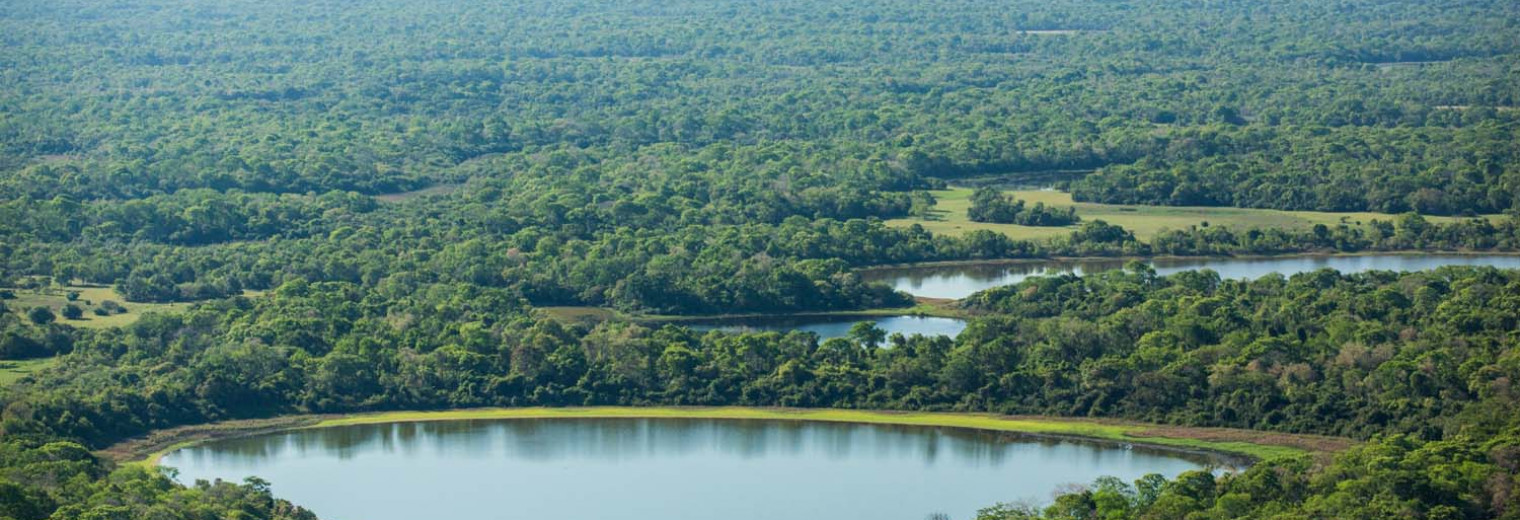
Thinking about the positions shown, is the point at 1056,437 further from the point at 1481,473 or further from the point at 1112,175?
the point at 1112,175

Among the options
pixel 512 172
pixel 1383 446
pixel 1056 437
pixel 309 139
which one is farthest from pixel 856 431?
pixel 309 139

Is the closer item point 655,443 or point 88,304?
point 655,443

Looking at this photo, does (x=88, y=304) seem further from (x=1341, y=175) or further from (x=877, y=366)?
(x=1341, y=175)

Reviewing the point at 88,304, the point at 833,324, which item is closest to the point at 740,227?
the point at 833,324

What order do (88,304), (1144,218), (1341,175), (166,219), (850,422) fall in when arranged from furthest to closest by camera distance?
(1341,175) → (1144,218) → (166,219) → (88,304) → (850,422)

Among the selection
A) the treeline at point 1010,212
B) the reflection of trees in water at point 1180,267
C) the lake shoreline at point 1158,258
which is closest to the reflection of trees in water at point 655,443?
the reflection of trees in water at point 1180,267

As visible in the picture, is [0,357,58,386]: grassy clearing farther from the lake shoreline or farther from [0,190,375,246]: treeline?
the lake shoreline

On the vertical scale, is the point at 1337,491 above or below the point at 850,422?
below
